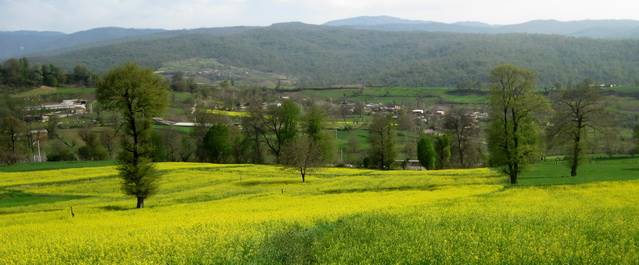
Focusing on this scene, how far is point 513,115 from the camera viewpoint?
1816 inches

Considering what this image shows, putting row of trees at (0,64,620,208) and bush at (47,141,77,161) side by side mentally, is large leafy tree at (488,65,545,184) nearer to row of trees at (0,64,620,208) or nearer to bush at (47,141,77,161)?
row of trees at (0,64,620,208)

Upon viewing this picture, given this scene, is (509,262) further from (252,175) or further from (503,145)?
(252,175)

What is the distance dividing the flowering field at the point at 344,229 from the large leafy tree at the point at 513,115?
671cm

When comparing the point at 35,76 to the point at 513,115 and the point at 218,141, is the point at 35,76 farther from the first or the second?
the point at 513,115

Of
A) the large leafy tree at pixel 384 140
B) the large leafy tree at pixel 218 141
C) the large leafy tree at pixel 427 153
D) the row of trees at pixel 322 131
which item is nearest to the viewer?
the row of trees at pixel 322 131

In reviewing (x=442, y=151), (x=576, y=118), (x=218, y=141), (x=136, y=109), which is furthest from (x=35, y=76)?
(x=576, y=118)

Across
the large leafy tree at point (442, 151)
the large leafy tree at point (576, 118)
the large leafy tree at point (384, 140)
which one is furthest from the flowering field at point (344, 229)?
the large leafy tree at point (442, 151)

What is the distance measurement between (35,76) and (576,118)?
16532 centimetres

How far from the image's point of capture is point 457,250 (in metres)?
16.0

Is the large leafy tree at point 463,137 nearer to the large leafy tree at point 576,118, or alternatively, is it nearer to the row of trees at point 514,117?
the large leafy tree at point 576,118

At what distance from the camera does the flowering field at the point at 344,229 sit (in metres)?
16.2

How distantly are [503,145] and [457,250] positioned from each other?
32748 millimetres

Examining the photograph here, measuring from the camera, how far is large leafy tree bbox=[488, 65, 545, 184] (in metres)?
45.5

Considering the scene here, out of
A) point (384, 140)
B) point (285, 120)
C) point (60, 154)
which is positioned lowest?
point (60, 154)
